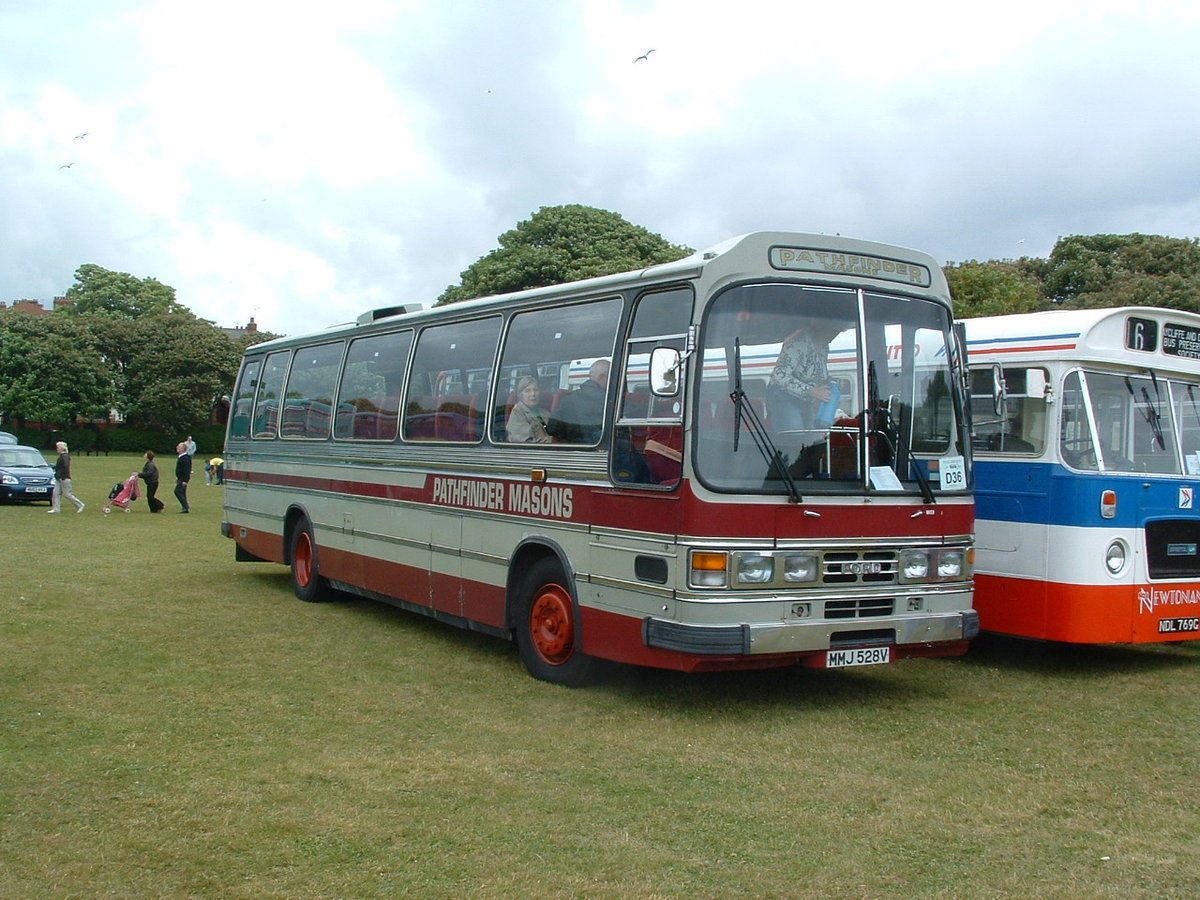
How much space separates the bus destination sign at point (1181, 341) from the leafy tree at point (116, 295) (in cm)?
9084

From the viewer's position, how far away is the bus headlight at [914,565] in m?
8.46

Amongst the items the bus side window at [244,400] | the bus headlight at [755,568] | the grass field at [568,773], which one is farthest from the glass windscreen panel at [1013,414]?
the bus side window at [244,400]

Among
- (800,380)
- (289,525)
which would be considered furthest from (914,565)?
(289,525)

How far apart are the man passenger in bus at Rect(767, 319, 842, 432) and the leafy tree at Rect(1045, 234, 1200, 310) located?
36762 millimetres

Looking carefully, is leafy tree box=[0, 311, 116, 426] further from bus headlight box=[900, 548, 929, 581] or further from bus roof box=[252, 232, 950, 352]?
bus headlight box=[900, 548, 929, 581]

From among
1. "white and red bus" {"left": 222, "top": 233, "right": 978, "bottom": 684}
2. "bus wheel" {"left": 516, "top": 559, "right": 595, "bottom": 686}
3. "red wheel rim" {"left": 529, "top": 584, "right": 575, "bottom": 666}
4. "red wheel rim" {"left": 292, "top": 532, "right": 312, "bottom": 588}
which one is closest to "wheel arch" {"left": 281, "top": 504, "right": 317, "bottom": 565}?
"red wheel rim" {"left": 292, "top": 532, "right": 312, "bottom": 588}

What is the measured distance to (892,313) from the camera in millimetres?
8672

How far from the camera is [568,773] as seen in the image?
22.3 feet

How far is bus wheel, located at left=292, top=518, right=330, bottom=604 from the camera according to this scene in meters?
13.9

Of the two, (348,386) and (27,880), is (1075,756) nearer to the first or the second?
(27,880)

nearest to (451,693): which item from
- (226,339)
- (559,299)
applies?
(559,299)

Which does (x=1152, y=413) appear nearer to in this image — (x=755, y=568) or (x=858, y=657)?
(x=858, y=657)

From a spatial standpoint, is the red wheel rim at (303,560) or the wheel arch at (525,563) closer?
the wheel arch at (525,563)

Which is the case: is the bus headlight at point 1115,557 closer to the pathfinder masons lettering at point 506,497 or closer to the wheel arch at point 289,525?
the pathfinder masons lettering at point 506,497
